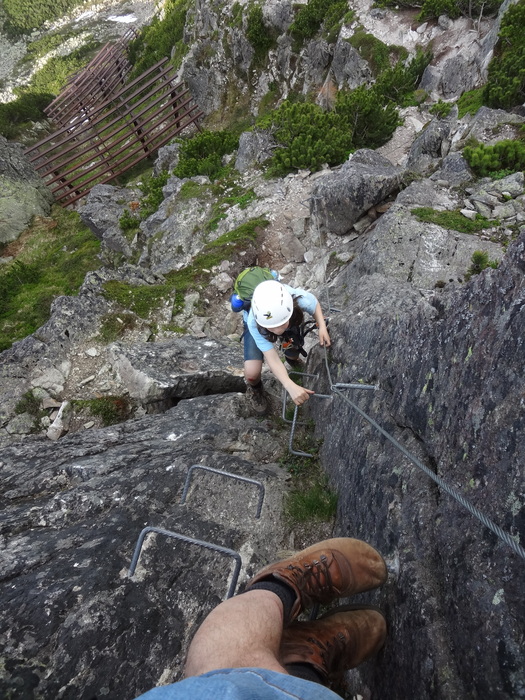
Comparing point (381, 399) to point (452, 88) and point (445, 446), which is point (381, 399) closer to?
point (445, 446)

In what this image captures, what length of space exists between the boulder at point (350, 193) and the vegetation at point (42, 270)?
499 inches

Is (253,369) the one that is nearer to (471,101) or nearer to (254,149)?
(254,149)

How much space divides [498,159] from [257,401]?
8.43 m

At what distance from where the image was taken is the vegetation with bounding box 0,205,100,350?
639 inches

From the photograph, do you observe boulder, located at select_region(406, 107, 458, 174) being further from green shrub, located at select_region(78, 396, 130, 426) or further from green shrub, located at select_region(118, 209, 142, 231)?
green shrub, located at select_region(118, 209, 142, 231)

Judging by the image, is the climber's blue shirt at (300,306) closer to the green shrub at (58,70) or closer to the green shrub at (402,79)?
the green shrub at (402,79)

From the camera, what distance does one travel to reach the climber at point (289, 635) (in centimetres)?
169

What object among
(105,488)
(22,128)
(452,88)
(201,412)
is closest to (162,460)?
(105,488)

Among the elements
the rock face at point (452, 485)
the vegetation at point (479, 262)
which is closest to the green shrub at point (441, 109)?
the vegetation at point (479, 262)

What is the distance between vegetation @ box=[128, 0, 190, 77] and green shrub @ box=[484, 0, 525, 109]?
1143 inches

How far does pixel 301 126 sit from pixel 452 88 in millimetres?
7168

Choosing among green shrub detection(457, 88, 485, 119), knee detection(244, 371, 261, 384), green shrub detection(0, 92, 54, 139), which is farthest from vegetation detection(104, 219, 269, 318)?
green shrub detection(0, 92, 54, 139)

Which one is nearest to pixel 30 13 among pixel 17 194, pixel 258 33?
pixel 17 194

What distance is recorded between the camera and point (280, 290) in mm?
4586
